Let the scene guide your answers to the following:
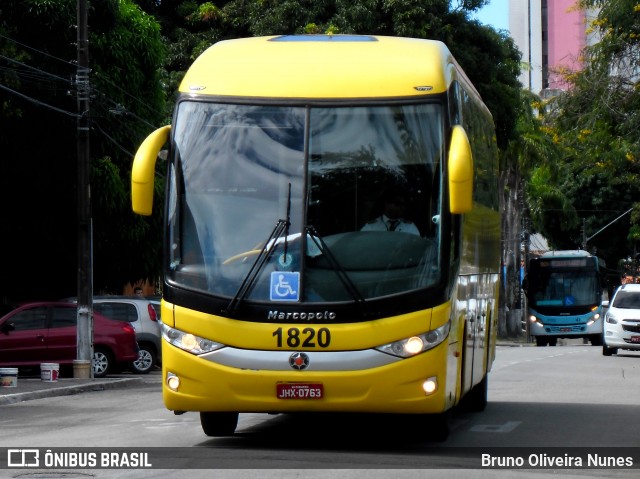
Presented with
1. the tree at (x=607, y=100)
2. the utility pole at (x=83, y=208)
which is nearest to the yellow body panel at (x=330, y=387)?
the utility pole at (x=83, y=208)

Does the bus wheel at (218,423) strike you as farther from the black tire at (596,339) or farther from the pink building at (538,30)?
the pink building at (538,30)

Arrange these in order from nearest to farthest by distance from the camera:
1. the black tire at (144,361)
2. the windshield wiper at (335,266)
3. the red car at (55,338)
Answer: the windshield wiper at (335,266), the red car at (55,338), the black tire at (144,361)

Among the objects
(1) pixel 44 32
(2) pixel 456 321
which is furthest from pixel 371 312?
(1) pixel 44 32

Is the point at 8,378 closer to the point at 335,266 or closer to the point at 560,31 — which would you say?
the point at 335,266

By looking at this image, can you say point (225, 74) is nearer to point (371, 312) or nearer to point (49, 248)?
point (371, 312)

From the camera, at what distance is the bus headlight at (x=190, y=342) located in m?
11.7

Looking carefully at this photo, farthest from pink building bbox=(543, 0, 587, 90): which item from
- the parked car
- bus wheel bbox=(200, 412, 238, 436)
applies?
bus wheel bbox=(200, 412, 238, 436)

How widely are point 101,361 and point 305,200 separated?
53.2 feet

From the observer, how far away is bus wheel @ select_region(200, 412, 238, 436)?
13.0 m

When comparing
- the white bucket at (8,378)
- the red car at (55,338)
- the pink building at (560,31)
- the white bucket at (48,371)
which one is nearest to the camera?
the white bucket at (8,378)

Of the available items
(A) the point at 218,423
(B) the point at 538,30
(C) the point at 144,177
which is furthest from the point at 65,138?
(B) the point at 538,30

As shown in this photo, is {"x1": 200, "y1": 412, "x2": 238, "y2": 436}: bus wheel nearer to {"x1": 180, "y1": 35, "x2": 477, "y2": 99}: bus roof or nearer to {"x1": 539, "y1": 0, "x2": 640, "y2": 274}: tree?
{"x1": 180, "y1": 35, "x2": 477, "y2": 99}: bus roof

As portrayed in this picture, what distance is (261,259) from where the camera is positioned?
11734 millimetres

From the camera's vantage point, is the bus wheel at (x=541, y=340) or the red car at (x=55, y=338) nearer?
the red car at (x=55, y=338)
